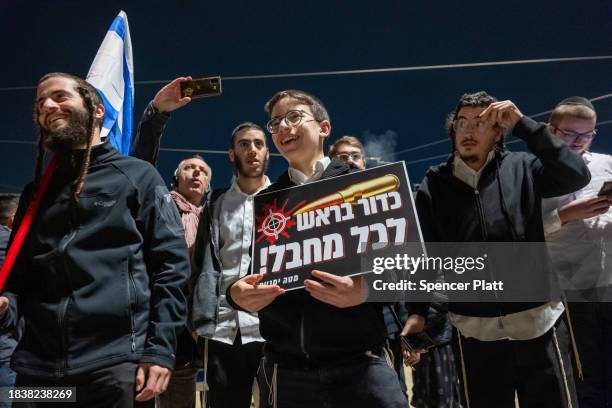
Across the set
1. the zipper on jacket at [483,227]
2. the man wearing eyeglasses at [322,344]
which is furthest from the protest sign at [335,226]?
the zipper on jacket at [483,227]

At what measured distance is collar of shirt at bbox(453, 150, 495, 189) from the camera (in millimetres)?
2076

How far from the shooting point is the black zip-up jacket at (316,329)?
1.53m

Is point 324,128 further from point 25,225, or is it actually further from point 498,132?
point 25,225

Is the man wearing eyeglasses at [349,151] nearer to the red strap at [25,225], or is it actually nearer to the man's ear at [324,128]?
the man's ear at [324,128]

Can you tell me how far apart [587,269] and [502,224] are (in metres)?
0.96

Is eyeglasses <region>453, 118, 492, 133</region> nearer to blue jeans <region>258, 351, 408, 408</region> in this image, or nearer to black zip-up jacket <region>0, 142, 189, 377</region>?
blue jeans <region>258, 351, 408, 408</region>

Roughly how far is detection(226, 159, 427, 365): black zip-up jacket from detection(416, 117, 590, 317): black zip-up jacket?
1.80 ft

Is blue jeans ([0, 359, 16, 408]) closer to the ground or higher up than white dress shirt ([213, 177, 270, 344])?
closer to the ground

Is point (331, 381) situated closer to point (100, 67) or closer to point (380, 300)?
point (380, 300)

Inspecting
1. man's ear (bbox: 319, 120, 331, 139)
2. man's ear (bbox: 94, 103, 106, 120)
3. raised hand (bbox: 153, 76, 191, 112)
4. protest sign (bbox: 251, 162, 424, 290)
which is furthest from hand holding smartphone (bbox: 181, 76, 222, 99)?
protest sign (bbox: 251, 162, 424, 290)

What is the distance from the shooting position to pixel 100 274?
156 centimetres

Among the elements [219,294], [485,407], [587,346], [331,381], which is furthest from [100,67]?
[587,346]

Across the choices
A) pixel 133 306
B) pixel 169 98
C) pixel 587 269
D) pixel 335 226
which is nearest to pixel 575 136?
pixel 587 269

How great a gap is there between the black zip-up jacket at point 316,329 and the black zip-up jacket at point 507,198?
548 millimetres
